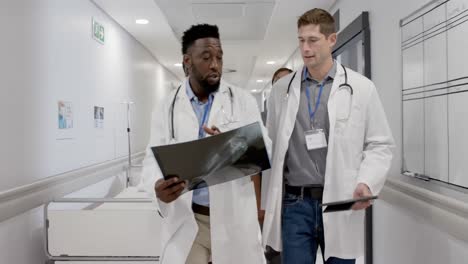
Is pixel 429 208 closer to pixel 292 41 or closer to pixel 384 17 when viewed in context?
pixel 384 17

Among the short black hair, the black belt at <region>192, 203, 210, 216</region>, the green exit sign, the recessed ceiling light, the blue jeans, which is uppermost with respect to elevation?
the recessed ceiling light

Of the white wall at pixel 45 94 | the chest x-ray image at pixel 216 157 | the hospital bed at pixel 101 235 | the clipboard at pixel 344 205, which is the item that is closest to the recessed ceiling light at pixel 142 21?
the white wall at pixel 45 94

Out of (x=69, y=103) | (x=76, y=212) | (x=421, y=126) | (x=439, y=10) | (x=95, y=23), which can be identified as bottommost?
(x=76, y=212)

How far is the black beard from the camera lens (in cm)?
146

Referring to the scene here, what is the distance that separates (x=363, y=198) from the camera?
1.38 m

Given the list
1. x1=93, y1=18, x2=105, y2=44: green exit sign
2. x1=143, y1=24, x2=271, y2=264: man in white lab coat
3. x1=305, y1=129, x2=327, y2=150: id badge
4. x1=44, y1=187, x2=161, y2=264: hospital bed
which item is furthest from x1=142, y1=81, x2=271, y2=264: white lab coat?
x1=93, y1=18, x2=105, y2=44: green exit sign

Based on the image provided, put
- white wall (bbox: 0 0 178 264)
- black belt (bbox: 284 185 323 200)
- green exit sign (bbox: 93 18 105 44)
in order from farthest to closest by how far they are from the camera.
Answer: green exit sign (bbox: 93 18 105 44)
white wall (bbox: 0 0 178 264)
black belt (bbox: 284 185 323 200)

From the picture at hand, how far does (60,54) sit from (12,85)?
28.3 inches

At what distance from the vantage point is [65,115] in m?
3.04

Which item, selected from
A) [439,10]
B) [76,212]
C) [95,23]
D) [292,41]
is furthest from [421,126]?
[292,41]

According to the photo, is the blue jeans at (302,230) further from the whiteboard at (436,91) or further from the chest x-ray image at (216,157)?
the whiteboard at (436,91)

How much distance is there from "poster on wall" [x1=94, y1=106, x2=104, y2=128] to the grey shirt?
2.57m

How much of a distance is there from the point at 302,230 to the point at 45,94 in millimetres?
1968

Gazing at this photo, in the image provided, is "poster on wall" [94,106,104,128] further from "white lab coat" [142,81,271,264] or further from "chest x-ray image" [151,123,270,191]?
"chest x-ray image" [151,123,270,191]
